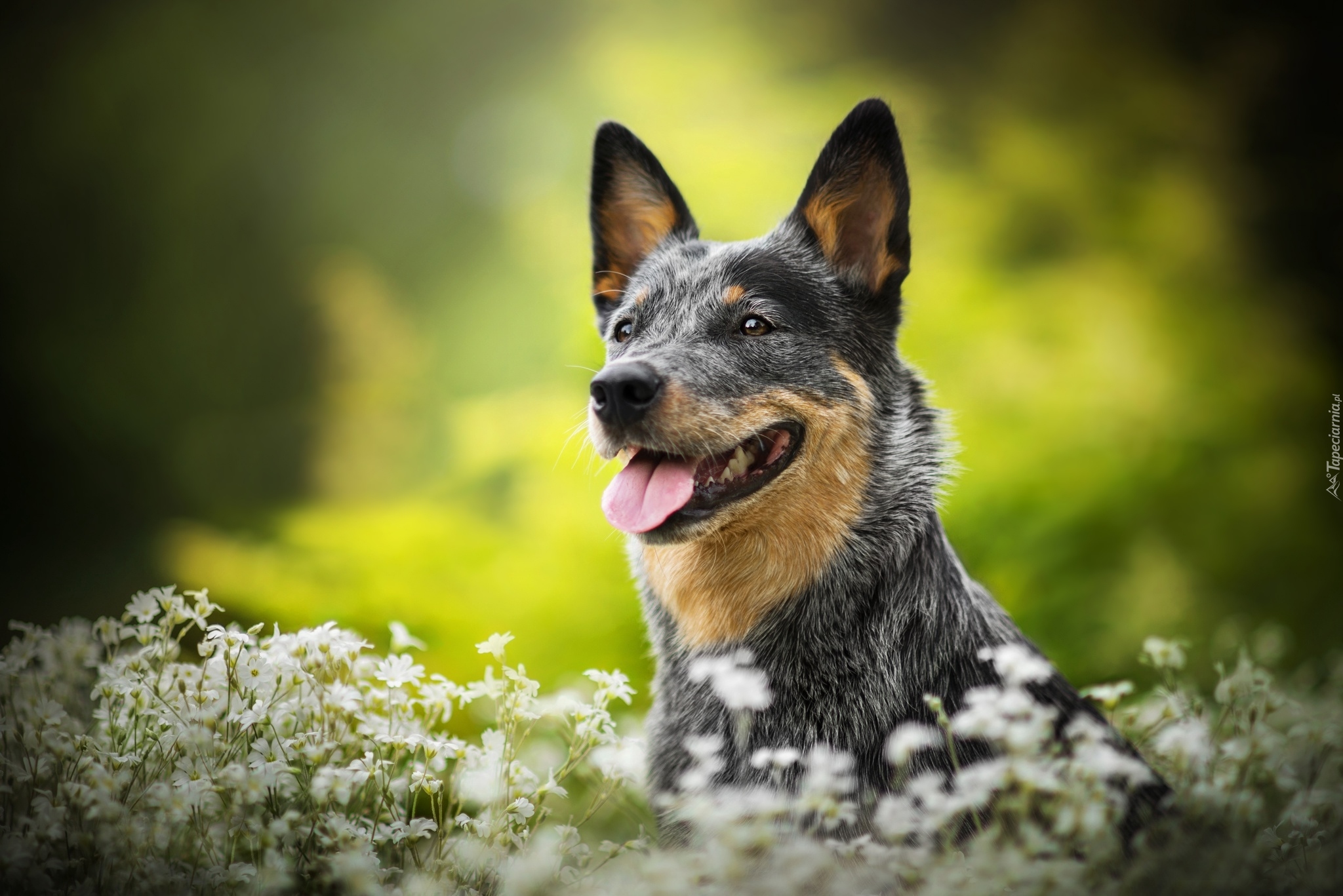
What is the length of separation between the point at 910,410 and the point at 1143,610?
324cm

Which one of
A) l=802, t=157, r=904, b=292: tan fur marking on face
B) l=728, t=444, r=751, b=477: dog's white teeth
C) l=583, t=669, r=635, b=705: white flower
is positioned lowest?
l=583, t=669, r=635, b=705: white flower

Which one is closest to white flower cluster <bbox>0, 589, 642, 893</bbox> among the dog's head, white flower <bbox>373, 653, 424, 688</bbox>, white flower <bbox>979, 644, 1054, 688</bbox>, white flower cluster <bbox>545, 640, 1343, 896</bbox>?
white flower <bbox>373, 653, 424, 688</bbox>

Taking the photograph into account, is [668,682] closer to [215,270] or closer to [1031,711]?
[1031,711]

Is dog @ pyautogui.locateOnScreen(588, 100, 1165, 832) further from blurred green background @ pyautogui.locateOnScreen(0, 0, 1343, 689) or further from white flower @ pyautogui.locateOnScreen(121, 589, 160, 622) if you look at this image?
blurred green background @ pyautogui.locateOnScreen(0, 0, 1343, 689)

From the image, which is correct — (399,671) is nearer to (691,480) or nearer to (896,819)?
(691,480)

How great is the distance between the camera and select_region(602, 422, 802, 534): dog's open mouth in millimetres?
2688

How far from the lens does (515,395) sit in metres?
6.38

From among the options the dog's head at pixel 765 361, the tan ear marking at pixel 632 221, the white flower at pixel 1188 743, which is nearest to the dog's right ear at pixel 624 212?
the tan ear marking at pixel 632 221

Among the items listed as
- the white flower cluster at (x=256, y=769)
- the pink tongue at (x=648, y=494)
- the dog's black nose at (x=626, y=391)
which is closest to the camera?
the white flower cluster at (x=256, y=769)

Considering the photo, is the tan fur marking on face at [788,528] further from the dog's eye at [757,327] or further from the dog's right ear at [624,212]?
the dog's right ear at [624,212]

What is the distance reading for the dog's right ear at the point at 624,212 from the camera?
3.35 metres

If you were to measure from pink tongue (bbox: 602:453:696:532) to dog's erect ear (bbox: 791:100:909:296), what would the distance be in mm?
876

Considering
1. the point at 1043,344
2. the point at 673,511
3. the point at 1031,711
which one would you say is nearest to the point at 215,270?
the point at 673,511

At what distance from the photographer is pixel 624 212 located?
348cm
